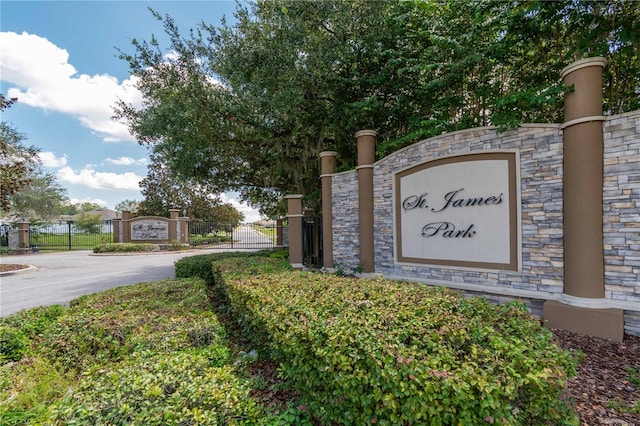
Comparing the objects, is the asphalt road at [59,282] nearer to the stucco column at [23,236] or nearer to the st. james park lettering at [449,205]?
the st. james park lettering at [449,205]

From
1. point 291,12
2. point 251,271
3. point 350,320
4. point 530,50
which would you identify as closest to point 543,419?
point 350,320

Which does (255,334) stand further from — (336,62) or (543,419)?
(336,62)

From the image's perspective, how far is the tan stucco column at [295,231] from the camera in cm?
847

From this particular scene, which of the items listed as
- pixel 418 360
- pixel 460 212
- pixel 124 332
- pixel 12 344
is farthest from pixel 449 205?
pixel 12 344

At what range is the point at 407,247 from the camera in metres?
6.31

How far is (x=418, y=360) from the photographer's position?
1844mm

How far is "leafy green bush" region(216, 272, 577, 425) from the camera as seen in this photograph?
5.42 ft

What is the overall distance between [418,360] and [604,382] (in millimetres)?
2711

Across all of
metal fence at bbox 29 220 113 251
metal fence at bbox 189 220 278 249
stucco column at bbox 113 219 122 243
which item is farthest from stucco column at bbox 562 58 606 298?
metal fence at bbox 29 220 113 251

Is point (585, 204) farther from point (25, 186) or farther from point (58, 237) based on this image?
point (58, 237)

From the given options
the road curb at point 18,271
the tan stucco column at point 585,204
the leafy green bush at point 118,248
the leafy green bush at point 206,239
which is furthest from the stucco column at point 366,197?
the leafy green bush at point 206,239

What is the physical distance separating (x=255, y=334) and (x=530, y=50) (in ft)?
26.5

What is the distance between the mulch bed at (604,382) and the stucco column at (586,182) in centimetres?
64

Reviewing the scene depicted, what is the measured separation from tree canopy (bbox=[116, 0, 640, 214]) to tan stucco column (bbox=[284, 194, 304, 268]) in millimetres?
1903
